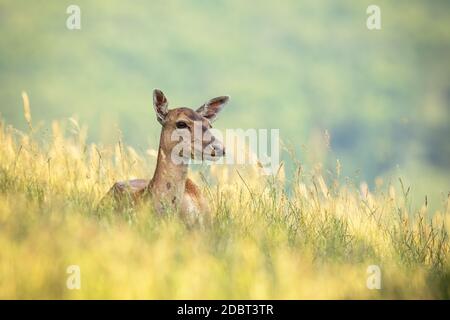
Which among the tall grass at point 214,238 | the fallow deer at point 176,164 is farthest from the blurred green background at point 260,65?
the fallow deer at point 176,164

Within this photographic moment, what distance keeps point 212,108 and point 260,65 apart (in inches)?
1217

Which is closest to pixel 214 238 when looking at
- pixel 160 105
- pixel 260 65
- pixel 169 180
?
pixel 169 180

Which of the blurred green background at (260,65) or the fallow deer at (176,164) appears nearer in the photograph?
the fallow deer at (176,164)

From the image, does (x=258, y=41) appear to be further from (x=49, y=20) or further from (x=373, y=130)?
(x=49, y=20)

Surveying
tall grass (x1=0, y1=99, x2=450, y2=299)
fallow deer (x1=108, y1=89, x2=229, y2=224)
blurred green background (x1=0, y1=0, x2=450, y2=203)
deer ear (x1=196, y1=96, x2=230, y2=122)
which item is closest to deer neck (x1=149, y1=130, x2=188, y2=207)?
fallow deer (x1=108, y1=89, x2=229, y2=224)

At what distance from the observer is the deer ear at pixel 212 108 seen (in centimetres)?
749

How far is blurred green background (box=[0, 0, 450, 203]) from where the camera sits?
3159cm

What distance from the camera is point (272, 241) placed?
624cm

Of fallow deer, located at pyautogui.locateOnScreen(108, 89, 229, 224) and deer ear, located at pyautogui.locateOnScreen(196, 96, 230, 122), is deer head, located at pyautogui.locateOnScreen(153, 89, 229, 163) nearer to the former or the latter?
fallow deer, located at pyautogui.locateOnScreen(108, 89, 229, 224)

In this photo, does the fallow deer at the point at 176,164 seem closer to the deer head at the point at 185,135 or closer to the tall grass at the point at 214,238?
the deer head at the point at 185,135

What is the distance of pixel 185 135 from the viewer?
→ 710 centimetres

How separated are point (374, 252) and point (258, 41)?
30359mm

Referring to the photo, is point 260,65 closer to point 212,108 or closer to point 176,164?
point 212,108

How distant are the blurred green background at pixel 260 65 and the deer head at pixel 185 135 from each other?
22.0 meters
